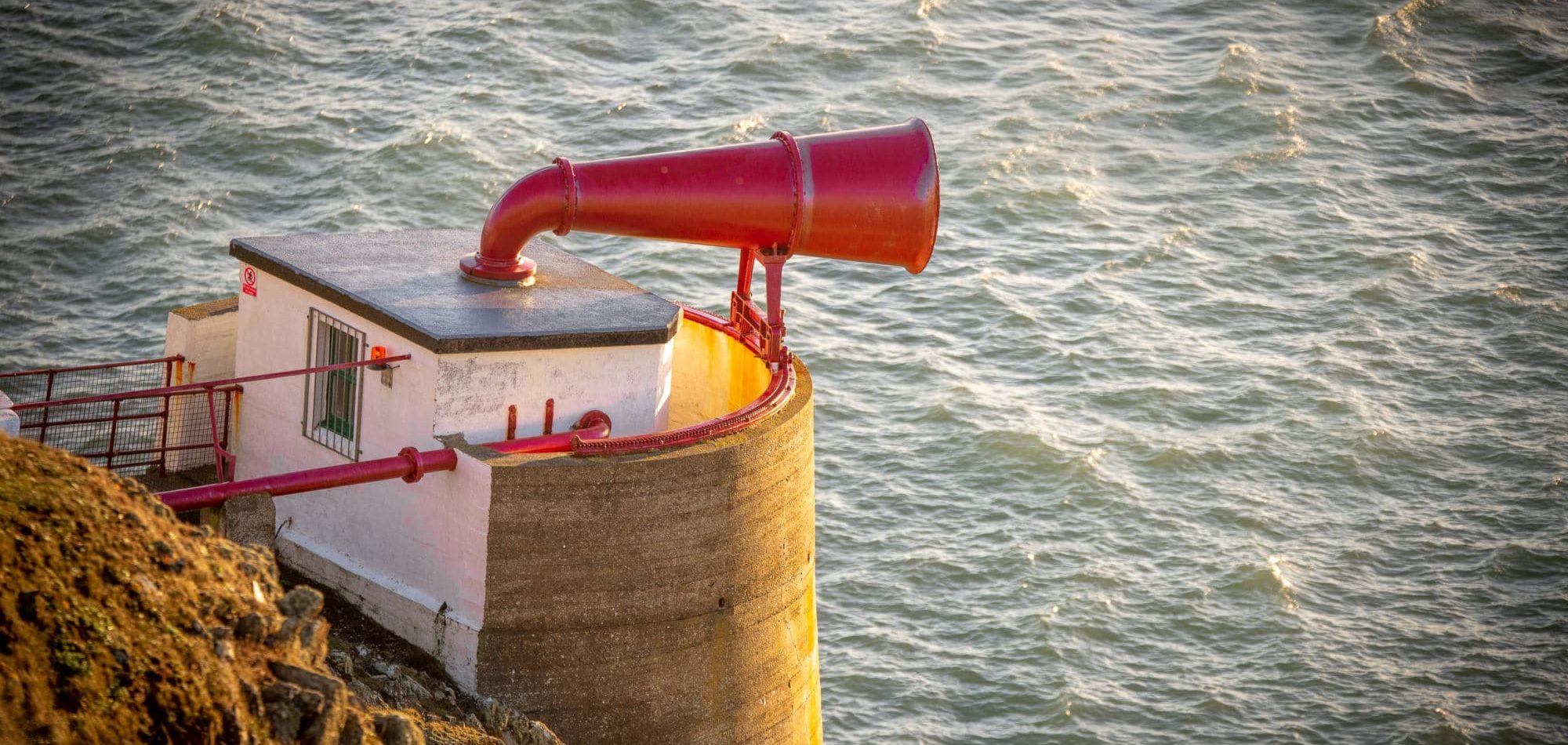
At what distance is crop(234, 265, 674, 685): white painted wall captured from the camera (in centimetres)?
1511

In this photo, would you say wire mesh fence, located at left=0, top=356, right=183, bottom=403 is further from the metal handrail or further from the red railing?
the metal handrail

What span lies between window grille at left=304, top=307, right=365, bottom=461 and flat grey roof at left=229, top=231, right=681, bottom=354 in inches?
17.6

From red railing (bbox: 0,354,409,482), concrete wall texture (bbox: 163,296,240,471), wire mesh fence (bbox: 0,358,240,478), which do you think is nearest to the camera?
wire mesh fence (bbox: 0,358,240,478)

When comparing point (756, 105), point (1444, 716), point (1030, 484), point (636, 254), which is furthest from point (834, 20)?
point (1444, 716)

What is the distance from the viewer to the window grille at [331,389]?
16.3 m

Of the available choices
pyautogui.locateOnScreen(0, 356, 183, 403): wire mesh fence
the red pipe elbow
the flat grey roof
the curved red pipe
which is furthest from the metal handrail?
pyautogui.locateOnScreen(0, 356, 183, 403): wire mesh fence

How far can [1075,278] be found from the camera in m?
37.2

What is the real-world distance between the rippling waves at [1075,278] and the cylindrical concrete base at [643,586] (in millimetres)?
9006

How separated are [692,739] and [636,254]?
23.0 metres

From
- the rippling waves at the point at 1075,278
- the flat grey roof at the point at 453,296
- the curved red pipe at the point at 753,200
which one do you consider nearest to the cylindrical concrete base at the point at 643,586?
the flat grey roof at the point at 453,296

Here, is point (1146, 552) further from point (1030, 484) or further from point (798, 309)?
point (798, 309)

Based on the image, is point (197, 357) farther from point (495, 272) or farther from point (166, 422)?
point (495, 272)

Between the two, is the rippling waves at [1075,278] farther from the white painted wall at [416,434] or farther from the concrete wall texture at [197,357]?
the concrete wall texture at [197,357]

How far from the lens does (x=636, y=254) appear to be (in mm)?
37875
